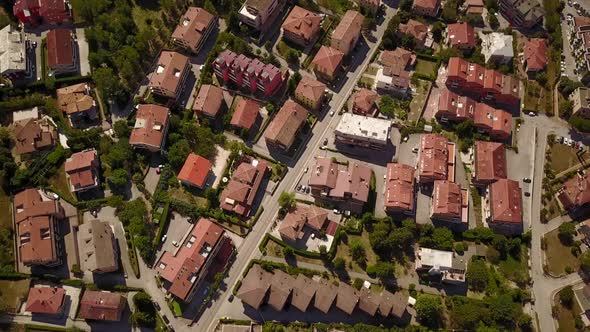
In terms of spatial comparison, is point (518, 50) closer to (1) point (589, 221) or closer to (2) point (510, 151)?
(2) point (510, 151)

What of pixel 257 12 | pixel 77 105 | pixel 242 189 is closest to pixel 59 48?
pixel 77 105

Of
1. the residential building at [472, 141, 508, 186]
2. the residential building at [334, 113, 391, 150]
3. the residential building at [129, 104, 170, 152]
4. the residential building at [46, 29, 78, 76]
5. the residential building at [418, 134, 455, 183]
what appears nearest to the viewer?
the residential building at [418, 134, 455, 183]

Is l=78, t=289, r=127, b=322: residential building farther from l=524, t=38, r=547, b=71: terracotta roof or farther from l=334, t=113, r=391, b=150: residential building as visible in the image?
l=524, t=38, r=547, b=71: terracotta roof

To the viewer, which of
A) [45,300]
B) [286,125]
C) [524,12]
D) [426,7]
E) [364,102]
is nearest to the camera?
[45,300]

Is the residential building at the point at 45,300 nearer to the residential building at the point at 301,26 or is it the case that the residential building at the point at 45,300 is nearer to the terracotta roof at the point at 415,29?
the residential building at the point at 301,26

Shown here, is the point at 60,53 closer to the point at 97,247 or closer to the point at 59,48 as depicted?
the point at 59,48

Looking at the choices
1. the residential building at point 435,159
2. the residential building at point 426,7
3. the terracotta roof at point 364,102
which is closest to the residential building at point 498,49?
the residential building at point 426,7

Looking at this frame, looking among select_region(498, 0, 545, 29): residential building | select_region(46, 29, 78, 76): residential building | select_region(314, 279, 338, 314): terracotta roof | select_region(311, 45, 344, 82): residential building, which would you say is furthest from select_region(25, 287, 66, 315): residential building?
select_region(498, 0, 545, 29): residential building
